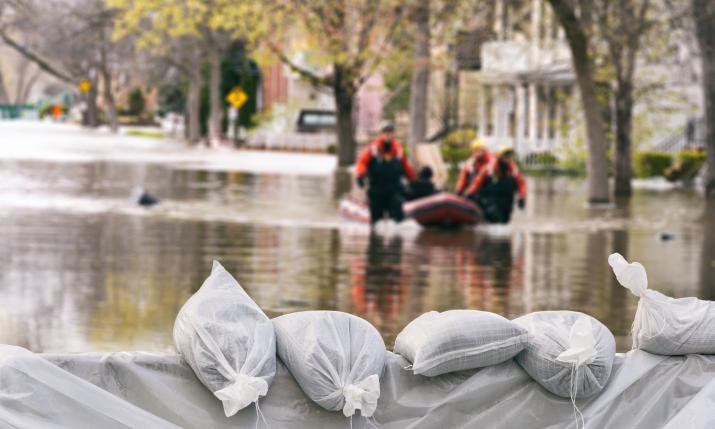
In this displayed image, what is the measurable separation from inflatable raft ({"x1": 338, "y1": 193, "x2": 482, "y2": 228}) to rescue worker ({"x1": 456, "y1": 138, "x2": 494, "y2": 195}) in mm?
739

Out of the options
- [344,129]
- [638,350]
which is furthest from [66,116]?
[638,350]

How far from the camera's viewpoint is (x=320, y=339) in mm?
5188

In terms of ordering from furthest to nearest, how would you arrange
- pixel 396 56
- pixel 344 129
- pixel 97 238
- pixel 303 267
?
pixel 344 129 < pixel 396 56 < pixel 97 238 < pixel 303 267

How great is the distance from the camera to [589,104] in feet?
102

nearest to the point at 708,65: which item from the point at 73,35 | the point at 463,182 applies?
the point at 463,182

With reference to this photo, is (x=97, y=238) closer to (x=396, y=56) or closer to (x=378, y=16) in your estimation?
(x=378, y=16)

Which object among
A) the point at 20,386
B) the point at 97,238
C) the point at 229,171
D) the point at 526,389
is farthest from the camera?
the point at 229,171

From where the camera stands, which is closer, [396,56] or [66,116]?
[396,56]

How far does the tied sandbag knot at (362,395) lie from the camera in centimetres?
508

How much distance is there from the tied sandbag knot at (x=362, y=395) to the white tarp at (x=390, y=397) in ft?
0.48

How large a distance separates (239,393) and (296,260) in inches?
489

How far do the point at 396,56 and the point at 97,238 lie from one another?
92.0 ft

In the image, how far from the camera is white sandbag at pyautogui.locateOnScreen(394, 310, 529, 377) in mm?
5301

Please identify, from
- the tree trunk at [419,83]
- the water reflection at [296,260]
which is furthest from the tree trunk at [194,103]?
the water reflection at [296,260]
